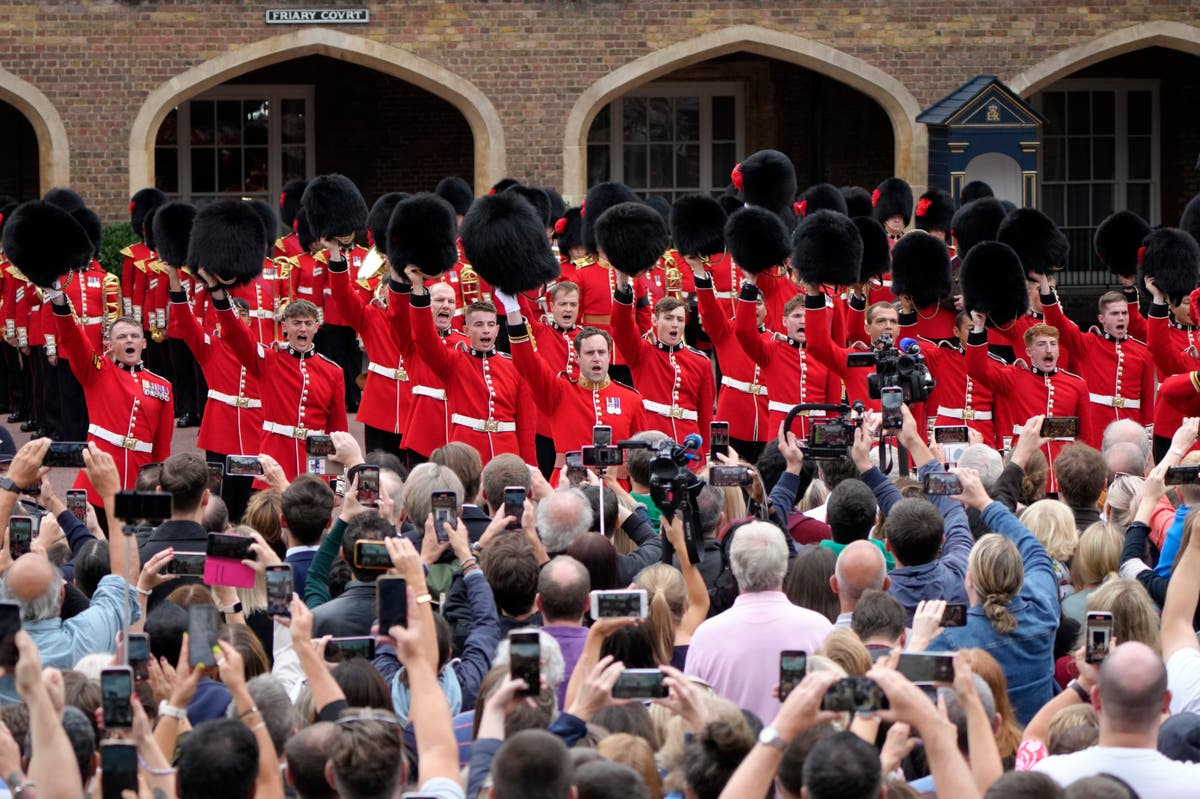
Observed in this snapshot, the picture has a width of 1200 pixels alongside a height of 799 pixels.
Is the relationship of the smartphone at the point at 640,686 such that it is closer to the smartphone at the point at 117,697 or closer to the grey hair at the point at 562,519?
the smartphone at the point at 117,697

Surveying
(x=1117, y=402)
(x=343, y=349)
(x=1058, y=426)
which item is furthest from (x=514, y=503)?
(x=343, y=349)

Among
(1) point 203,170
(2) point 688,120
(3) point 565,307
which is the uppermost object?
(2) point 688,120

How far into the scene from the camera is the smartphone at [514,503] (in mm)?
4953

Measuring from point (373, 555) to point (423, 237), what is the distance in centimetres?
345

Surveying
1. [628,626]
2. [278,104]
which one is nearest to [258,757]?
[628,626]

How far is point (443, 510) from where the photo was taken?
459cm

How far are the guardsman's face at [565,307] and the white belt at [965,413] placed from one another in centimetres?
170

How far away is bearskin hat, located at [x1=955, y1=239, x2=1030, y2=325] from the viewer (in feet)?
26.9

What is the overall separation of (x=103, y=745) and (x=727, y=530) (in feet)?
7.83

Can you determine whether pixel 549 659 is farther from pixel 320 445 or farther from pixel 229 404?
pixel 229 404

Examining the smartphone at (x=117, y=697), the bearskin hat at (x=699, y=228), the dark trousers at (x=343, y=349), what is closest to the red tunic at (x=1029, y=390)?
the bearskin hat at (x=699, y=228)

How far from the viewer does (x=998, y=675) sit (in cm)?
365

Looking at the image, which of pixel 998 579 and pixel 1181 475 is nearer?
pixel 998 579

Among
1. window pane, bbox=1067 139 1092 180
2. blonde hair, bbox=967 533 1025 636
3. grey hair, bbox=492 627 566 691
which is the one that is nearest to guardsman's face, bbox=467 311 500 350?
blonde hair, bbox=967 533 1025 636
